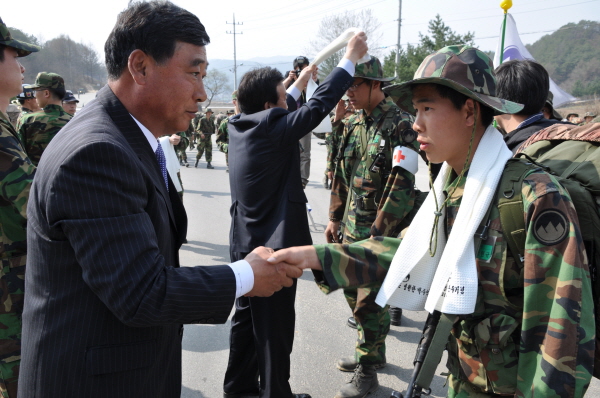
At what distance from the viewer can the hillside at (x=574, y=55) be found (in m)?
60.4

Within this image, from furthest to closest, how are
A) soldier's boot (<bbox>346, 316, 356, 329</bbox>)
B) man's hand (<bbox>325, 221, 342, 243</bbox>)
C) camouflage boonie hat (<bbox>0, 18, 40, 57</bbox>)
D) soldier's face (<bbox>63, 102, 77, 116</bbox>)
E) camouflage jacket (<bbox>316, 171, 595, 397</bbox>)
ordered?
soldier's face (<bbox>63, 102, 77, 116</bbox>)
soldier's boot (<bbox>346, 316, 356, 329</bbox>)
man's hand (<bbox>325, 221, 342, 243</bbox>)
camouflage boonie hat (<bbox>0, 18, 40, 57</bbox>)
camouflage jacket (<bbox>316, 171, 595, 397</bbox>)

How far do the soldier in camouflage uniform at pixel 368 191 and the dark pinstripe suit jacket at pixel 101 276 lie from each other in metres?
2.09

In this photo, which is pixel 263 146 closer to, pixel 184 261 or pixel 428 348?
pixel 428 348

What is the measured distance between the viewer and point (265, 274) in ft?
6.08

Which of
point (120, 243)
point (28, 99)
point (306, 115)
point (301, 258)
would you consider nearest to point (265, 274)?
point (301, 258)

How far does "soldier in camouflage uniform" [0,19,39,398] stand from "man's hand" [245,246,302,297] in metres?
1.37

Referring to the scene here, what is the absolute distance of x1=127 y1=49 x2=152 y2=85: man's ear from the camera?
1598 millimetres

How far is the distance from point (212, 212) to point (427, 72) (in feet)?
27.3

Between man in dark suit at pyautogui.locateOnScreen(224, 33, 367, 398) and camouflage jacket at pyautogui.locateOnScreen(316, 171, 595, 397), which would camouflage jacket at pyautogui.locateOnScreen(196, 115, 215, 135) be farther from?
camouflage jacket at pyautogui.locateOnScreen(316, 171, 595, 397)

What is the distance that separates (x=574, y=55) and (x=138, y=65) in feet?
255

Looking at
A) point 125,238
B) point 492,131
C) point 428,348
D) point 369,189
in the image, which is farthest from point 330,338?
point 125,238

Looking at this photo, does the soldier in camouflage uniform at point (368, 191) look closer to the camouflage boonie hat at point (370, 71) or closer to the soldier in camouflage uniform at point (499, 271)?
the camouflage boonie hat at point (370, 71)

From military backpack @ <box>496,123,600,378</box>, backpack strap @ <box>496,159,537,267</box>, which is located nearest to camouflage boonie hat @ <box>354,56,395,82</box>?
military backpack @ <box>496,123,600,378</box>

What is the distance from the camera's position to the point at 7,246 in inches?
97.1
